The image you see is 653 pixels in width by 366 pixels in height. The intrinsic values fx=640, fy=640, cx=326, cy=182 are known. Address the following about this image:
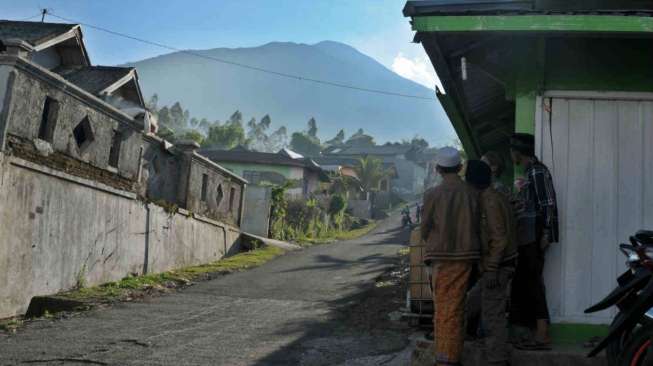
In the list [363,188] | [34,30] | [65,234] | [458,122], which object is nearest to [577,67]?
[458,122]

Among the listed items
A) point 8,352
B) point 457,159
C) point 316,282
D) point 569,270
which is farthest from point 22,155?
point 569,270

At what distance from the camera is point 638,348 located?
3732 millimetres

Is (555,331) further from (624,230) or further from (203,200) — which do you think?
(203,200)

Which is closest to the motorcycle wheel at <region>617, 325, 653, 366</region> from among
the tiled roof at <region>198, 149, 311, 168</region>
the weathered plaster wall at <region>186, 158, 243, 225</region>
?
the weathered plaster wall at <region>186, 158, 243, 225</region>

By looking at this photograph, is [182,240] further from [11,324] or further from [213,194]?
[11,324]

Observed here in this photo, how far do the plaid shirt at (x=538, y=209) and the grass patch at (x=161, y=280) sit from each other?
287 inches

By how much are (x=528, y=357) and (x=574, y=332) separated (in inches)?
27.9

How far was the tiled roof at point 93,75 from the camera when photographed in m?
20.3

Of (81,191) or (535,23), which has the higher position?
(535,23)

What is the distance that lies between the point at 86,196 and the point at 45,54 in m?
10.6

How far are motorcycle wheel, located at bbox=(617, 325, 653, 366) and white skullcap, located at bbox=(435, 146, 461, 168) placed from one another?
5.76 feet

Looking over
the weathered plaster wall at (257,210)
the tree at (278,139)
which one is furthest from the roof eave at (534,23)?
the tree at (278,139)

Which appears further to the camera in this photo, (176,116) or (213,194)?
(176,116)

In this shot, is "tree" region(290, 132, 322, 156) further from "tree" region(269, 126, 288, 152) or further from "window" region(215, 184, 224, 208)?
"window" region(215, 184, 224, 208)
